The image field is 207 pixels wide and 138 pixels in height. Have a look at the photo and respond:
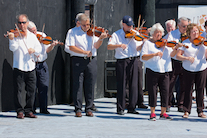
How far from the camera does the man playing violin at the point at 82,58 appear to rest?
6.38 meters

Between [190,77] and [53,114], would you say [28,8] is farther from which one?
[190,77]

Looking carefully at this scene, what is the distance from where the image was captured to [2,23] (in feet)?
22.1

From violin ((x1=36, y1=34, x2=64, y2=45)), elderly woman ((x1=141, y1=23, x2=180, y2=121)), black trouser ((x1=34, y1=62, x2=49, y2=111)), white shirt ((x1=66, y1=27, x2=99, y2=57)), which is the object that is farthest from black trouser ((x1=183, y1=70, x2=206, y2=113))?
black trouser ((x1=34, y1=62, x2=49, y2=111))

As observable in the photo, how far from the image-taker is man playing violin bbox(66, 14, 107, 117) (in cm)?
638

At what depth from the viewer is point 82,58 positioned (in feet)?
21.2

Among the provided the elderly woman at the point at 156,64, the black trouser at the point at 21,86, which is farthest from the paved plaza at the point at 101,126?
the elderly woman at the point at 156,64

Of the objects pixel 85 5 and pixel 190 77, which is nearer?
pixel 190 77

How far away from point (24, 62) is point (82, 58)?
39.1 inches

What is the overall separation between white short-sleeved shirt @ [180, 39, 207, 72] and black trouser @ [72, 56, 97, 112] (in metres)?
1.60

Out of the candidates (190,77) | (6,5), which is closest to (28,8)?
(6,5)

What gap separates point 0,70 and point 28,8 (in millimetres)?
1368

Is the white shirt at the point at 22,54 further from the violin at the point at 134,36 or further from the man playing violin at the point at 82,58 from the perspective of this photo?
the violin at the point at 134,36

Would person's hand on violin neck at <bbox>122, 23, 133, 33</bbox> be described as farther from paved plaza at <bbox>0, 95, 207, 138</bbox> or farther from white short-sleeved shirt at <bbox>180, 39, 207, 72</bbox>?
paved plaza at <bbox>0, 95, 207, 138</bbox>

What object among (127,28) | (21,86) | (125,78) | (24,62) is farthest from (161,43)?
(21,86)
